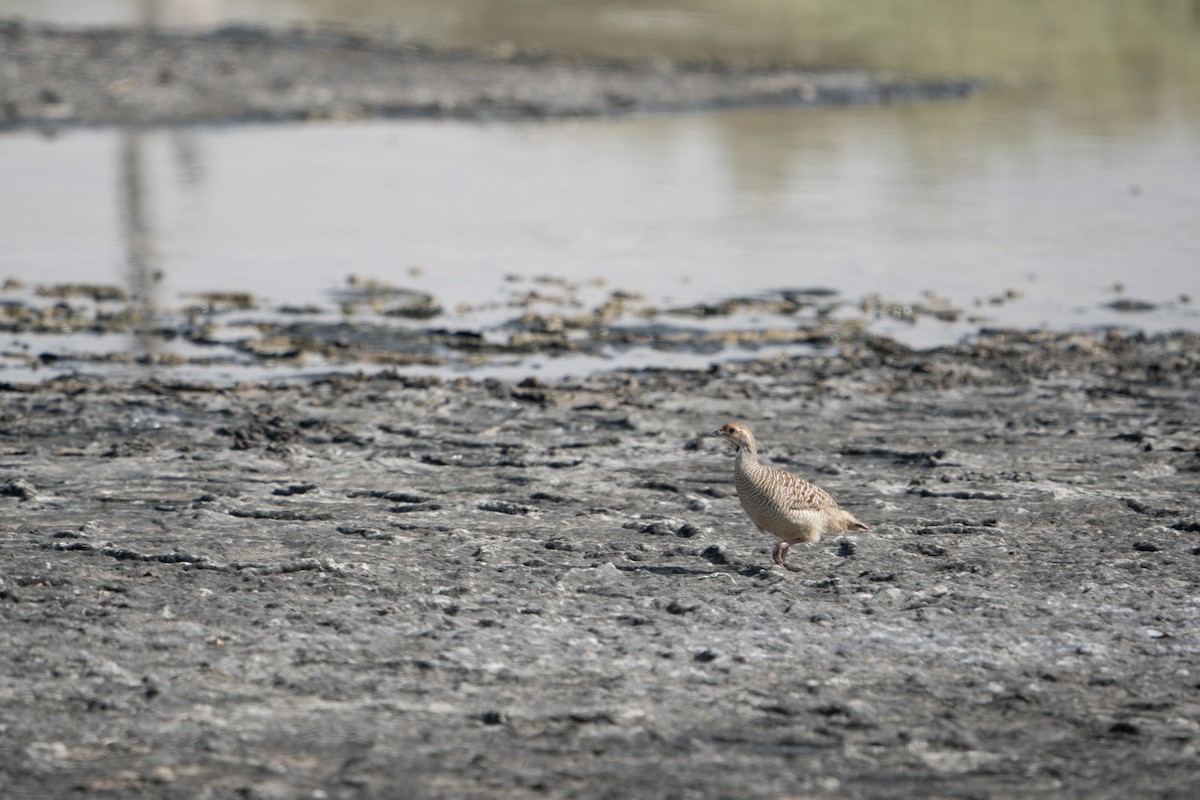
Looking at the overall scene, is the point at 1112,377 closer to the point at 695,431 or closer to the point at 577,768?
the point at 695,431

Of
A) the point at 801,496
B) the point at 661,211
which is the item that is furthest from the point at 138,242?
the point at 801,496

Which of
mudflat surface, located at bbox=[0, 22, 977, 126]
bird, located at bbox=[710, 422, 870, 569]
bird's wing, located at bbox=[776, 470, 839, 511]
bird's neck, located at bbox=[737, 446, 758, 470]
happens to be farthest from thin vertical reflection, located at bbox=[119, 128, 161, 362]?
bird's wing, located at bbox=[776, 470, 839, 511]

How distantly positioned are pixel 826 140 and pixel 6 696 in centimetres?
2071

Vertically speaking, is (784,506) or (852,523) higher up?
(784,506)

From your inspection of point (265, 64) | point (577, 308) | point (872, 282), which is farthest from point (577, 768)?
point (265, 64)

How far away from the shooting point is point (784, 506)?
847cm

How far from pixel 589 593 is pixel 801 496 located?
47.6 inches

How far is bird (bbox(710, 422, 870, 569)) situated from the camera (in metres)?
8.49

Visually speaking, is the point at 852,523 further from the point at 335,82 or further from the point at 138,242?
the point at 335,82

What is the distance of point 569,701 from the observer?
23.0 ft

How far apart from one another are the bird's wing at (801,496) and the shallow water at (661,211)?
4902mm

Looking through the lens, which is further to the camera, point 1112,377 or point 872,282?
point 872,282

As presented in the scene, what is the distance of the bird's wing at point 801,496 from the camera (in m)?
8.49

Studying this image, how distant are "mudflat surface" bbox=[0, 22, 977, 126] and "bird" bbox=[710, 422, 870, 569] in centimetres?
1949
